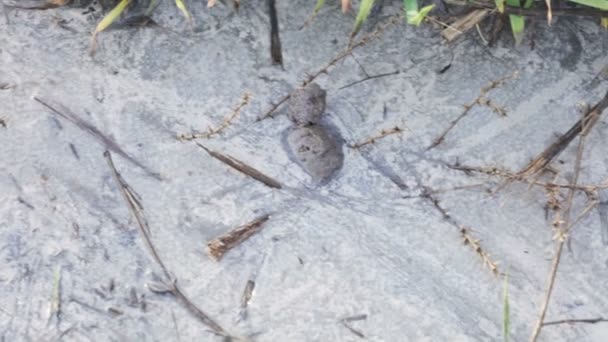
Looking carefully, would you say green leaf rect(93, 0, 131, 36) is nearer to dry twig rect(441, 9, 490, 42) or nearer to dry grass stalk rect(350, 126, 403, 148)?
dry grass stalk rect(350, 126, 403, 148)

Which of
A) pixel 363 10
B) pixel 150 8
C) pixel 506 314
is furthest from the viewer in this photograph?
pixel 150 8

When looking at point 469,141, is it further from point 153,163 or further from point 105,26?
point 105,26

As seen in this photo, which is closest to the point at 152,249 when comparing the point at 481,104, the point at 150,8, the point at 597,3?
the point at 150,8

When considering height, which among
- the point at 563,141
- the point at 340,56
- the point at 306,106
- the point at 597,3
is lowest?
the point at 306,106

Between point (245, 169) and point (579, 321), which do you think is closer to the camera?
point (579, 321)

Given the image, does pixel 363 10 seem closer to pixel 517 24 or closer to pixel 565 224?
pixel 517 24

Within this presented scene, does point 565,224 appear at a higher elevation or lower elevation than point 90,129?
higher

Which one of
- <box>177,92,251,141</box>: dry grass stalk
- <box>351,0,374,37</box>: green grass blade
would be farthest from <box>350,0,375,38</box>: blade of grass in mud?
<box>177,92,251,141</box>: dry grass stalk
